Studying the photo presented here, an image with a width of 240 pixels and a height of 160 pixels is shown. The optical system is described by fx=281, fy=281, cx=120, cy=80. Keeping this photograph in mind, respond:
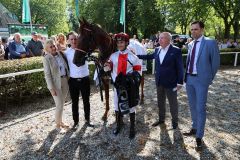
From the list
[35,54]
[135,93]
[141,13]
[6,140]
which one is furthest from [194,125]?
[141,13]

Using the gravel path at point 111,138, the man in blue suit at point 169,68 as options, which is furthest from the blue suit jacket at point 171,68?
the gravel path at point 111,138

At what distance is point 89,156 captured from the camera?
15.4ft

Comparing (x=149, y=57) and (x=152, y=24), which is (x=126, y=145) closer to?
(x=149, y=57)

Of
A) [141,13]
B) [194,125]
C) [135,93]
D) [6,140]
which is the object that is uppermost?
[141,13]

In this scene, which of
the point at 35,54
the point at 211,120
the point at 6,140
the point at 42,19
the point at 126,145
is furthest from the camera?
the point at 42,19

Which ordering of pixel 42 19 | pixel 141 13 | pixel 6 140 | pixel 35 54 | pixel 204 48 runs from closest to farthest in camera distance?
pixel 204 48 < pixel 6 140 < pixel 35 54 < pixel 141 13 < pixel 42 19

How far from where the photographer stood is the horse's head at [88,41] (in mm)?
5094

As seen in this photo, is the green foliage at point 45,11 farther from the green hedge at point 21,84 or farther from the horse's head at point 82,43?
the horse's head at point 82,43

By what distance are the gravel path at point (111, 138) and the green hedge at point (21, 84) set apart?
385 millimetres

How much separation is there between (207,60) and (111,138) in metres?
2.28

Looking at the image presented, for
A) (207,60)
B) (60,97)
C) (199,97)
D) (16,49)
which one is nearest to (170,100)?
(199,97)

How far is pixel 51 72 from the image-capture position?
17.4 feet

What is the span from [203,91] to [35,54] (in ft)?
24.6

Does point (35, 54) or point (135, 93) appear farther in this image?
point (35, 54)
